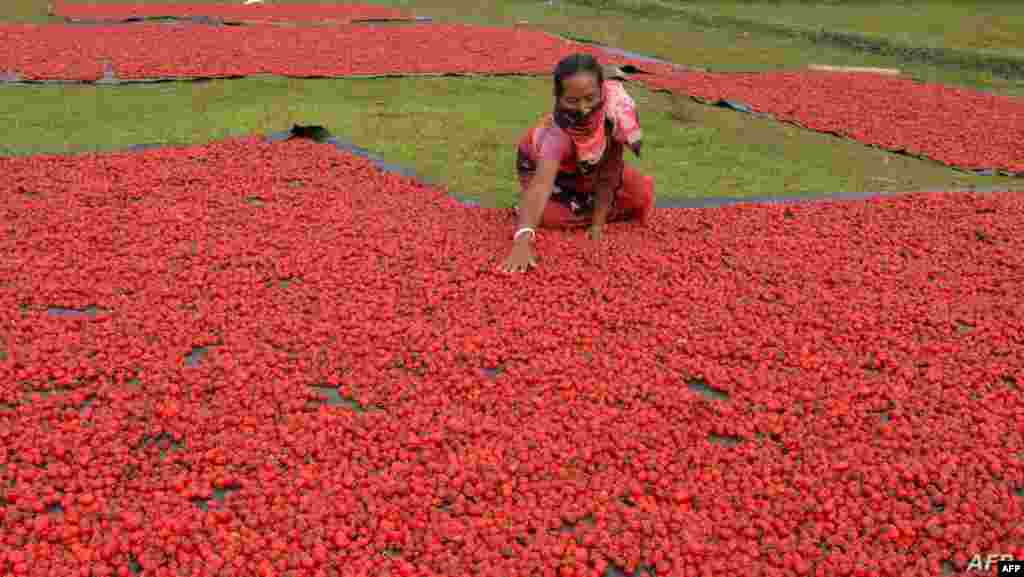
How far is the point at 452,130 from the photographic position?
5.88 metres

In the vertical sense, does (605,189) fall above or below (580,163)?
below

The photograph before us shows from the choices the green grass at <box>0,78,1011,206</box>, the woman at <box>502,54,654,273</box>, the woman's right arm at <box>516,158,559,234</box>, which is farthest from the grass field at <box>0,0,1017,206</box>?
the woman's right arm at <box>516,158,559,234</box>

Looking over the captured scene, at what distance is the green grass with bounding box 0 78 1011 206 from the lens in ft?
17.1

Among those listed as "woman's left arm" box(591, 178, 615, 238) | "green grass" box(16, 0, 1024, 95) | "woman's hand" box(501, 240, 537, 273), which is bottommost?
"woman's hand" box(501, 240, 537, 273)

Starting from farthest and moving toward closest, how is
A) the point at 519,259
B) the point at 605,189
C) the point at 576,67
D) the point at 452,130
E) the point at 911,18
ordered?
1. the point at 911,18
2. the point at 452,130
3. the point at 605,189
4. the point at 519,259
5. the point at 576,67

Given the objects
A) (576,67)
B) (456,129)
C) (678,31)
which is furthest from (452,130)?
(678,31)

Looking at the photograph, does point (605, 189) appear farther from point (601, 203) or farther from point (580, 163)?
point (580, 163)

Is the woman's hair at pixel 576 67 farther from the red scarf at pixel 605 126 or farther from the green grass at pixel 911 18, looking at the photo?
the green grass at pixel 911 18

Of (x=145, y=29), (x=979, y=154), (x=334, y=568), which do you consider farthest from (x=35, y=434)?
(x=145, y=29)

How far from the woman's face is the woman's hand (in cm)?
63

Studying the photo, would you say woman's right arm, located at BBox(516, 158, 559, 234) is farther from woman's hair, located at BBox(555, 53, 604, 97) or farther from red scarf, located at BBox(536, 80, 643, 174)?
woman's hair, located at BBox(555, 53, 604, 97)

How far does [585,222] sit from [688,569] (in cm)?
236

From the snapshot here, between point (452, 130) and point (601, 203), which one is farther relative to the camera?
point (452, 130)

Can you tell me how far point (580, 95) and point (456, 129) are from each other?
230 centimetres
